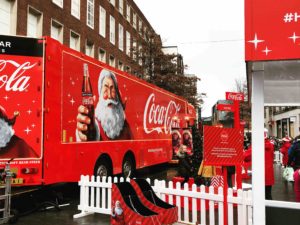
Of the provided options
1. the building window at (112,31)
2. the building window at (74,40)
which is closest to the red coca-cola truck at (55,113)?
the building window at (74,40)

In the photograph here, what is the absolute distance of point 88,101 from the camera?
9562 millimetres

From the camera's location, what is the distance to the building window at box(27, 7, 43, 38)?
20.7 meters

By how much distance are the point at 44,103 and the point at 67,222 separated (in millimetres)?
2524

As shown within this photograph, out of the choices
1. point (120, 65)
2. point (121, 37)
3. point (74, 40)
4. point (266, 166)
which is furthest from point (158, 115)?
point (121, 37)

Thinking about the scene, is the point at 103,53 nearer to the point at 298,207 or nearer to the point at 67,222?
the point at 67,222

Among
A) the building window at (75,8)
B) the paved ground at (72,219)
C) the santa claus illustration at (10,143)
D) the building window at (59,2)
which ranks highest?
the building window at (75,8)

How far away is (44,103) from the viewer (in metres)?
8.03

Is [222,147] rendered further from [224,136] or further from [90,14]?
[90,14]

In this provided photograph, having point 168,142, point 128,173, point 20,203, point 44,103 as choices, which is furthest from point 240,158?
point 168,142

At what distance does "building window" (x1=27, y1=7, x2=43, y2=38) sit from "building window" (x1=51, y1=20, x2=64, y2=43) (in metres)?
1.50

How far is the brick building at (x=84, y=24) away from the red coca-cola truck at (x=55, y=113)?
35.0 feet

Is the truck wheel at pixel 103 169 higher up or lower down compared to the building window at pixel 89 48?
lower down

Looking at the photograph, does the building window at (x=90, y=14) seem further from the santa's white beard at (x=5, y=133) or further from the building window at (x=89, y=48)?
the santa's white beard at (x=5, y=133)

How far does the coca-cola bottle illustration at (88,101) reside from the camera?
370 inches
